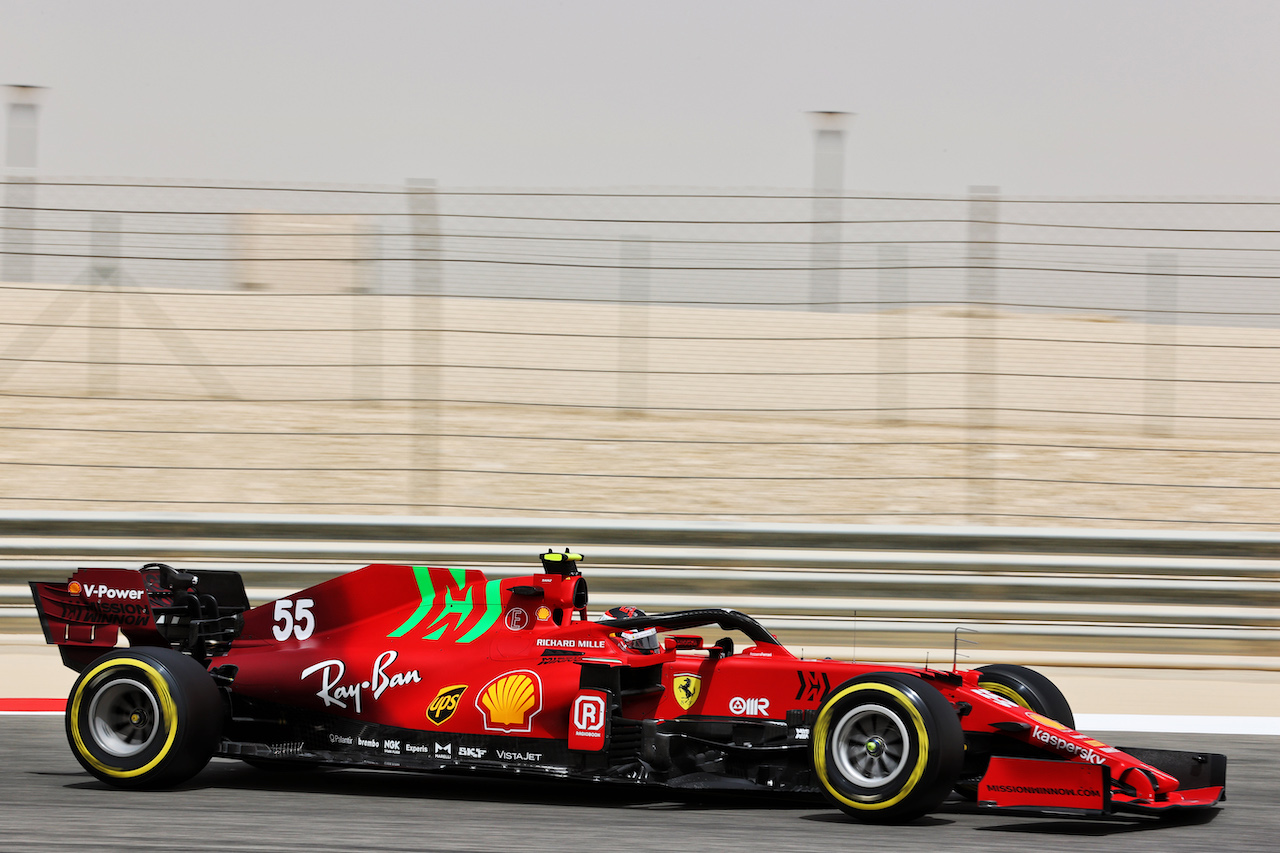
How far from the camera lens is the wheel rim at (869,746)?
496cm

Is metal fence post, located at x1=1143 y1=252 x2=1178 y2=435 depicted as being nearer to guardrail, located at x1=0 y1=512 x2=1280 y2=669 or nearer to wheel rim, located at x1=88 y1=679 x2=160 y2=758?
guardrail, located at x1=0 y1=512 x2=1280 y2=669

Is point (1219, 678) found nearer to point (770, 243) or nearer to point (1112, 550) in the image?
point (1112, 550)

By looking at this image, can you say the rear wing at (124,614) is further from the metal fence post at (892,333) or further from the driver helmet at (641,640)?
the metal fence post at (892,333)

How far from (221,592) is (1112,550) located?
507cm

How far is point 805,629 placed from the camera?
8461mm

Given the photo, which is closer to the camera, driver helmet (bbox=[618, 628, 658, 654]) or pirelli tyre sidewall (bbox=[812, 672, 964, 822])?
pirelli tyre sidewall (bbox=[812, 672, 964, 822])

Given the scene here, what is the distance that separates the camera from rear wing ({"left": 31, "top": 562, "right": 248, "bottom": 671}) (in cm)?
608

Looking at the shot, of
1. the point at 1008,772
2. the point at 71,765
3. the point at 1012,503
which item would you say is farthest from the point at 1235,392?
the point at 71,765

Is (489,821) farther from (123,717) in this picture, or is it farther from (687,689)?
(123,717)

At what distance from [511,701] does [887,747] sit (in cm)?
141

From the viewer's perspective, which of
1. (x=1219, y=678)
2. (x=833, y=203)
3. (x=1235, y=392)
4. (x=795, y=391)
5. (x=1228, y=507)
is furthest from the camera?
(x=1235, y=392)

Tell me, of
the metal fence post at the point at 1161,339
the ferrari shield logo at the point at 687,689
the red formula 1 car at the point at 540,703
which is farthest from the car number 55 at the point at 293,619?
the metal fence post at the point at 1161,339

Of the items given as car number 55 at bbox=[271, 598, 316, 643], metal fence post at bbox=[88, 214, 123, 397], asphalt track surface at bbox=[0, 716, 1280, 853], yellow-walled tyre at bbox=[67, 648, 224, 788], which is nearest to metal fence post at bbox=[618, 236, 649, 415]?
metal fence post at bbox=[88, 214, 123, 397]

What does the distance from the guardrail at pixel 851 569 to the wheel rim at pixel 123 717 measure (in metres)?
2.93
